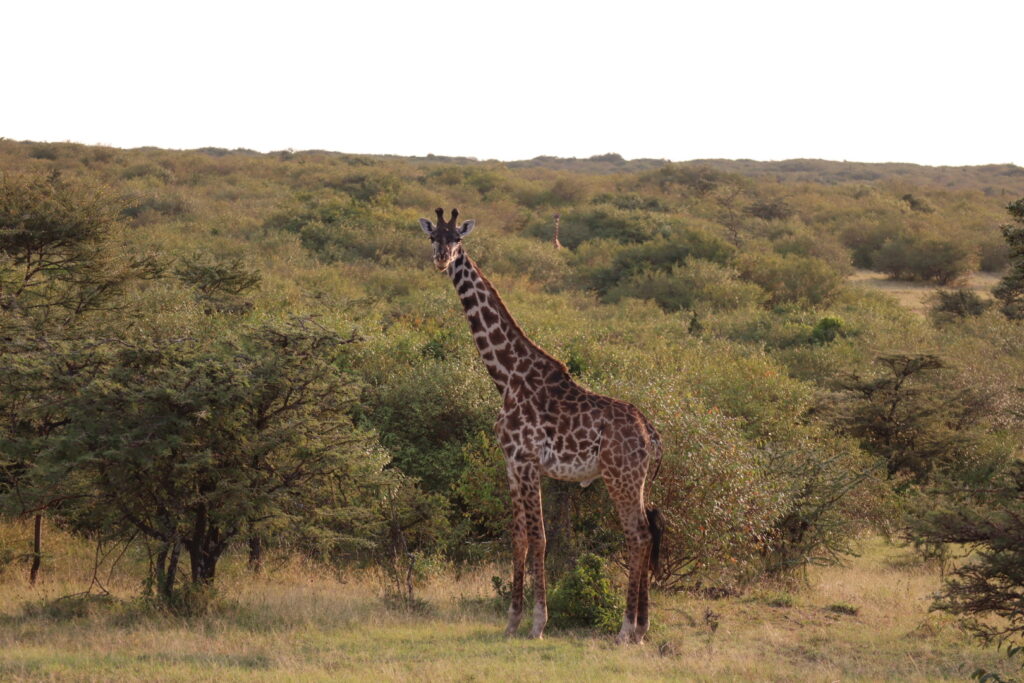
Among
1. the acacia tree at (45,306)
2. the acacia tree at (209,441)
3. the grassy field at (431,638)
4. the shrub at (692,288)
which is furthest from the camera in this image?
the shrub at (692,288)

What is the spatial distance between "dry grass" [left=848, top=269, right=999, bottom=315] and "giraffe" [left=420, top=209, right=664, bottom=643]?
30.0 meters

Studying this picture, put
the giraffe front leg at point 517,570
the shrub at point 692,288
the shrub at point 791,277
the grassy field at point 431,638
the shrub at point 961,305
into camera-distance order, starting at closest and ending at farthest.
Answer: the grassy field at point 431,638
the giraffe front leg at point 517,570
the shrub at point 961,305
the shrub at point 692,288
the shrub at point 791,277

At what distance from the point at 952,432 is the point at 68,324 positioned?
52.0ft

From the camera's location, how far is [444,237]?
32.3 ft

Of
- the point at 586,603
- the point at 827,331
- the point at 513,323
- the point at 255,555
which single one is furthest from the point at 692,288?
the point at 586,603

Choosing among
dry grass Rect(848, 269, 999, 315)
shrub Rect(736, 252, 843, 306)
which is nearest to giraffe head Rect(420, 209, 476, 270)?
shrub Rect(736, 252, 843, 306)

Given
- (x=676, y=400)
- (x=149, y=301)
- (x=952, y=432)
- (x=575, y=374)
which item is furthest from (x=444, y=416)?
(x=952, y=432)

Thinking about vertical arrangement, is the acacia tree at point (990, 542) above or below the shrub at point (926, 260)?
below

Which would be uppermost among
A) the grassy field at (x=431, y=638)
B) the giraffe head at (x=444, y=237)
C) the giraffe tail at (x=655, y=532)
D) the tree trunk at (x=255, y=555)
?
the giraffe head at (x=444, y=237)

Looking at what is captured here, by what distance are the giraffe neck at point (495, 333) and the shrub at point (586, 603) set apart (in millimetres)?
2075

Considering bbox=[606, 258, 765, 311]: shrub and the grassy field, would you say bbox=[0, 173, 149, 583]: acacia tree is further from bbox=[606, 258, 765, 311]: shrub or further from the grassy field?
bbox=[606, 258, 765, 311]: shrub

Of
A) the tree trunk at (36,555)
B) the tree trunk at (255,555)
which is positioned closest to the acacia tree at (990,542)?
the tree trunk at (255,555)

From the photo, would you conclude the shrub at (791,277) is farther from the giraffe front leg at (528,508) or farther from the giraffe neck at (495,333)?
the giraffe front leg at (528,508)

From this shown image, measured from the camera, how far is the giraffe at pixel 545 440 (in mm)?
9500
